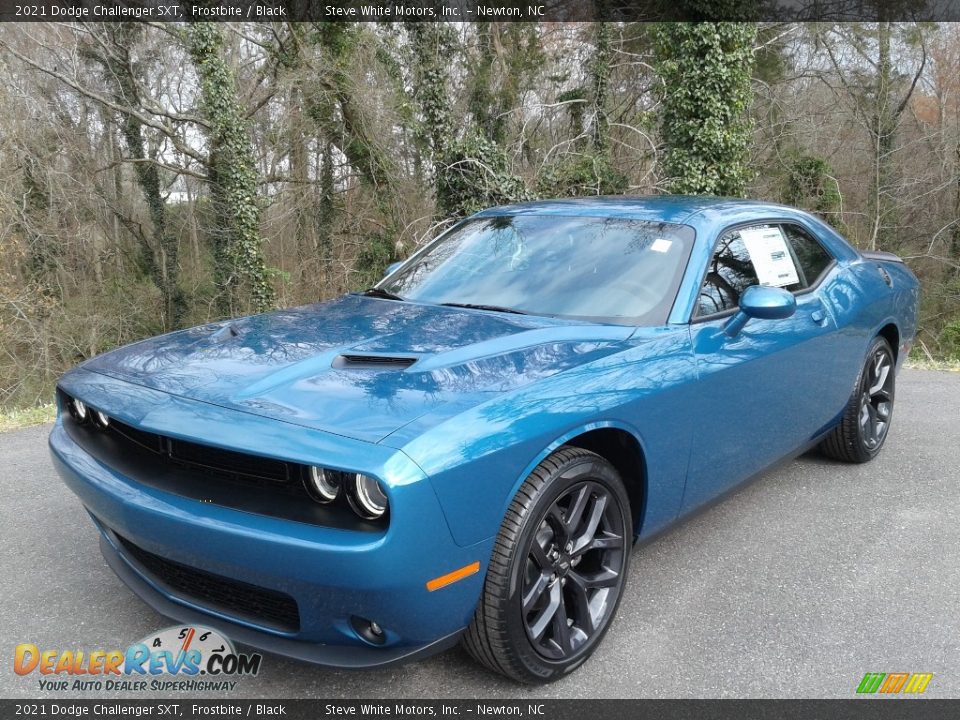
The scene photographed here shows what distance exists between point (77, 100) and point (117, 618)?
56.3 feet

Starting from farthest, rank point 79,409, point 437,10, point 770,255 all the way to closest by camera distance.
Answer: point 437,10 < point 770,255 < point 79,409

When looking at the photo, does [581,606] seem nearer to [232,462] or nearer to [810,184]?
[232,462]

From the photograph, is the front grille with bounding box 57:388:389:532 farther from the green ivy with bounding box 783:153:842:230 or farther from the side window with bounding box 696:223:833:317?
the green ivy with bounding box 783:153:842:230

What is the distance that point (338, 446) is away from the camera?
6.46ft

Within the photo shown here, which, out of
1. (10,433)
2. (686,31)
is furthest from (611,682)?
(686,31)

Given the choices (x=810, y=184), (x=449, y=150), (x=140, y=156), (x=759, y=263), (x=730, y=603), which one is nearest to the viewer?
(x=730, y=603)

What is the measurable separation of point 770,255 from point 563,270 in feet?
3.67

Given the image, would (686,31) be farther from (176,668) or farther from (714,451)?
(176,668)

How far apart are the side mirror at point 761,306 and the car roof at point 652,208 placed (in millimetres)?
527

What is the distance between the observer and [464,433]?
2055 millimetres

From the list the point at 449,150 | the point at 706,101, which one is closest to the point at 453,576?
the point at 706,101

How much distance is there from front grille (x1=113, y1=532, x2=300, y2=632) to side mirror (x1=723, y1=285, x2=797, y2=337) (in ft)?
6.49

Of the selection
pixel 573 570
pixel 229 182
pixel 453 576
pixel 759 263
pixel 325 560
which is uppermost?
pixel 759 263

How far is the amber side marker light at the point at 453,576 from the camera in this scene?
1988 mm
